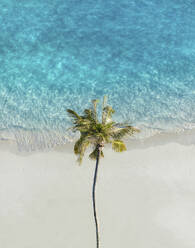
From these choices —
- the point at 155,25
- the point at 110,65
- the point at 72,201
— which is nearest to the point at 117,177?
the point at 72,201

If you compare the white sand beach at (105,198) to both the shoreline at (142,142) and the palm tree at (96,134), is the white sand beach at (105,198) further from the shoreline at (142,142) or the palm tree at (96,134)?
the palm tree at (96,134)

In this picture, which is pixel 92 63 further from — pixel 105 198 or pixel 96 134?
pixel 96 134

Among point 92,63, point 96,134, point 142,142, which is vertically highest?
point 92,63

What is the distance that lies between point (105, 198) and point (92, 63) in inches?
741

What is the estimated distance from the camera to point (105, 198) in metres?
27.8

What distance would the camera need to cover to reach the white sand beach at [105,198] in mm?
25812

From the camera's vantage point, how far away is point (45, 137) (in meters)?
33.2

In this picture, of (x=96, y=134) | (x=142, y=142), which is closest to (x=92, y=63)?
(x=142, y=142)

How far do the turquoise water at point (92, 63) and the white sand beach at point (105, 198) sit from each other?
121 inches

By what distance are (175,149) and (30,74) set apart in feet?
61.7

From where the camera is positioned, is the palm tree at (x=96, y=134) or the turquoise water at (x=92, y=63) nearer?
the palm tree at (x=96, y=134)

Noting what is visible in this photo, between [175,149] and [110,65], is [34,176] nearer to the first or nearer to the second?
[175,149]

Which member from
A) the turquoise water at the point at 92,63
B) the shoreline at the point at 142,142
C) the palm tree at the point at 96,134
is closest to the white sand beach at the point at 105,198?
the shoreline at the point at 142,142

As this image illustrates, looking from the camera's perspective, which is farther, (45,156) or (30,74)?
(30,74)
